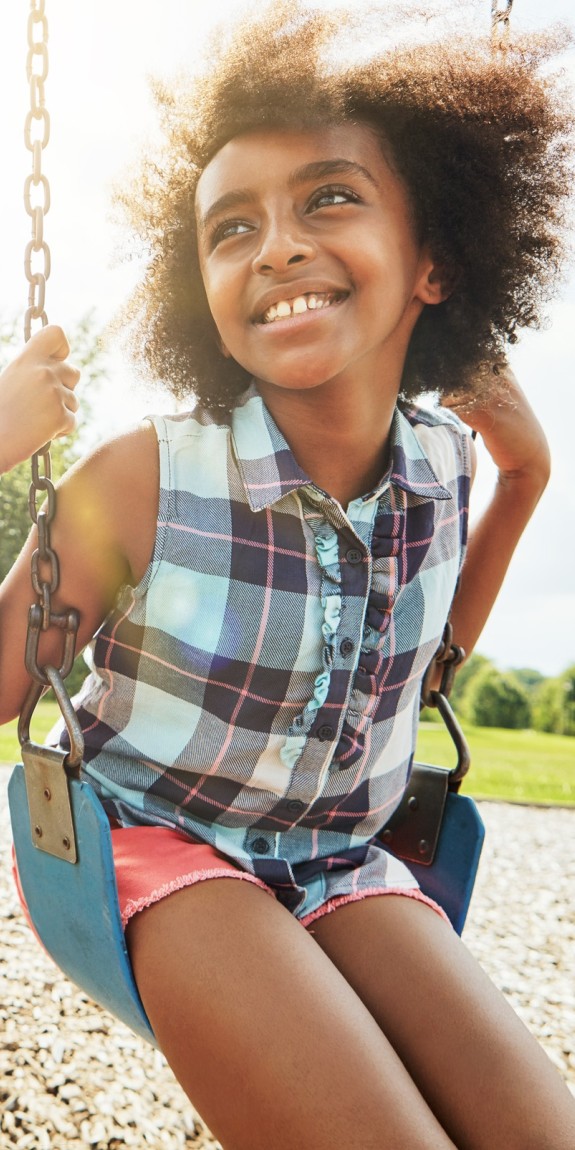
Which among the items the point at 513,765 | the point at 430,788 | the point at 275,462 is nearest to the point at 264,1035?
the point at 430,788

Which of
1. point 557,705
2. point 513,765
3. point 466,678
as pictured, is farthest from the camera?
point 466,678

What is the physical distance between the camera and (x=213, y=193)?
157cm

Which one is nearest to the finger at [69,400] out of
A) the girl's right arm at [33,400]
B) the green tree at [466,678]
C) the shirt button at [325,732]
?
the girl's right arm at [33,400]

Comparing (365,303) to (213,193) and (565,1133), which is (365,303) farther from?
(565,1133)

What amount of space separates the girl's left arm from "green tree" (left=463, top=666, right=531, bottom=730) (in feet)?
60.4

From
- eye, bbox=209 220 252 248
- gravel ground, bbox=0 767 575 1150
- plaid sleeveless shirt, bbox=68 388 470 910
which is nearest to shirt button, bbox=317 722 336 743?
plaid sleeveless shirt, bbox=68 388 470 910

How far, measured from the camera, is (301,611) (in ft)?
4.99

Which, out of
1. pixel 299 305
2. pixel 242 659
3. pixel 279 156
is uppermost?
pixel 279 156

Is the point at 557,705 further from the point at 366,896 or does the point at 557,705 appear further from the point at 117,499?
the point at 117,499

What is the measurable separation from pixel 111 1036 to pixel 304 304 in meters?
2.10

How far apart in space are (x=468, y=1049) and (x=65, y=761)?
0.67 m

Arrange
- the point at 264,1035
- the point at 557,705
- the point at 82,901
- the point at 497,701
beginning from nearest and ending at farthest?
Answer: the point at 264,1035, the point at 82,901, the point at 497,701, the point at 557,705

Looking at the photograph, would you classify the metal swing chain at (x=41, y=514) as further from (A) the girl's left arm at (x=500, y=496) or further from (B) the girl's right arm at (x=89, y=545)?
(A) the girl's left arm at (x=500, y=496)

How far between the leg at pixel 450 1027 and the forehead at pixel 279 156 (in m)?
1.11
